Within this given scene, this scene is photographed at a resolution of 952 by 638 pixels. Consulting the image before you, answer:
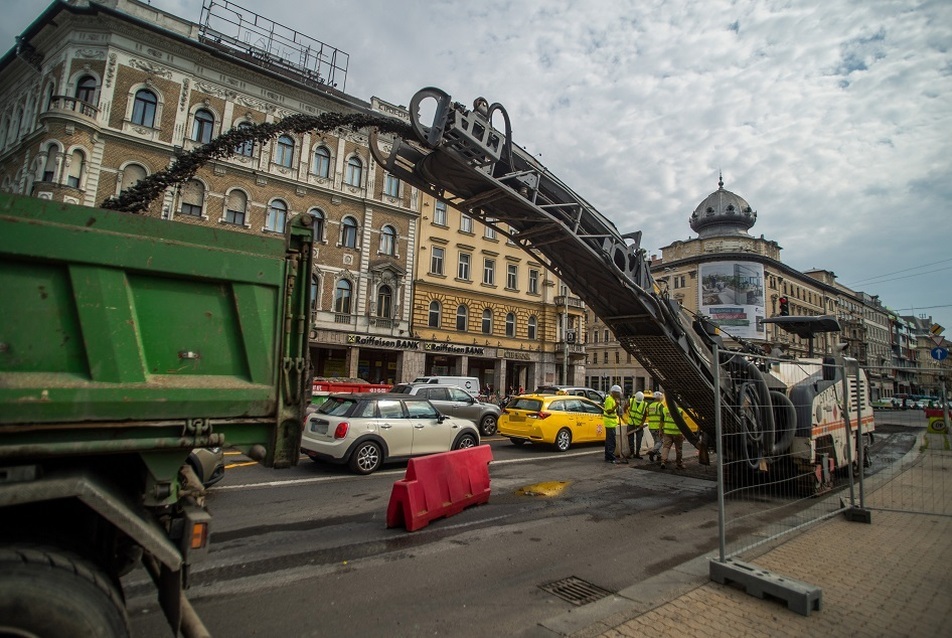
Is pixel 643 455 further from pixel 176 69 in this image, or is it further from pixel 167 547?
pixel 176 69

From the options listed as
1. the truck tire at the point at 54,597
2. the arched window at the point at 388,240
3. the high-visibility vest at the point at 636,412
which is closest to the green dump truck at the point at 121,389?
the truck tire at the point at 54,597

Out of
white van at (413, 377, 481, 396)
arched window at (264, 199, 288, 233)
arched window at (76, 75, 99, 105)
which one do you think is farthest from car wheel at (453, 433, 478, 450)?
arched window at (76, 75, 99, 105)

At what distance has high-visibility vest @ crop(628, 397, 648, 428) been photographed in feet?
37.4

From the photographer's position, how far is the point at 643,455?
12484 mm

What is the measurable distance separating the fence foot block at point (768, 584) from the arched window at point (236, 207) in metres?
26.8

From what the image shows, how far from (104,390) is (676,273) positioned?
68912 mm

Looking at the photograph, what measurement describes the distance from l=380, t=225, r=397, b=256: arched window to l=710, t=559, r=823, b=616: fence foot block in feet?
93.2

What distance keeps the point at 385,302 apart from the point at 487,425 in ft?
55.2

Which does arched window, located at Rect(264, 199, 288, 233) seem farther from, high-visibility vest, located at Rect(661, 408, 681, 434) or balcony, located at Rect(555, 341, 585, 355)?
high-visibility vest, located at Rect(661, 408, 681, 434)

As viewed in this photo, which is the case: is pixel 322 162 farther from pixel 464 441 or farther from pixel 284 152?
pixel 464 441

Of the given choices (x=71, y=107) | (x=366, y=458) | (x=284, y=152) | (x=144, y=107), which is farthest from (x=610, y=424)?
(x=71, y=107)

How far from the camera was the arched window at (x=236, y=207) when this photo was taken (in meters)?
25.5

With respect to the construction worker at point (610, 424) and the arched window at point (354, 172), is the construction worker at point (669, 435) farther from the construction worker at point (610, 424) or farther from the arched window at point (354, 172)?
the arched window at point (354, 172)

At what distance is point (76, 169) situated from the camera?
21844 mm
